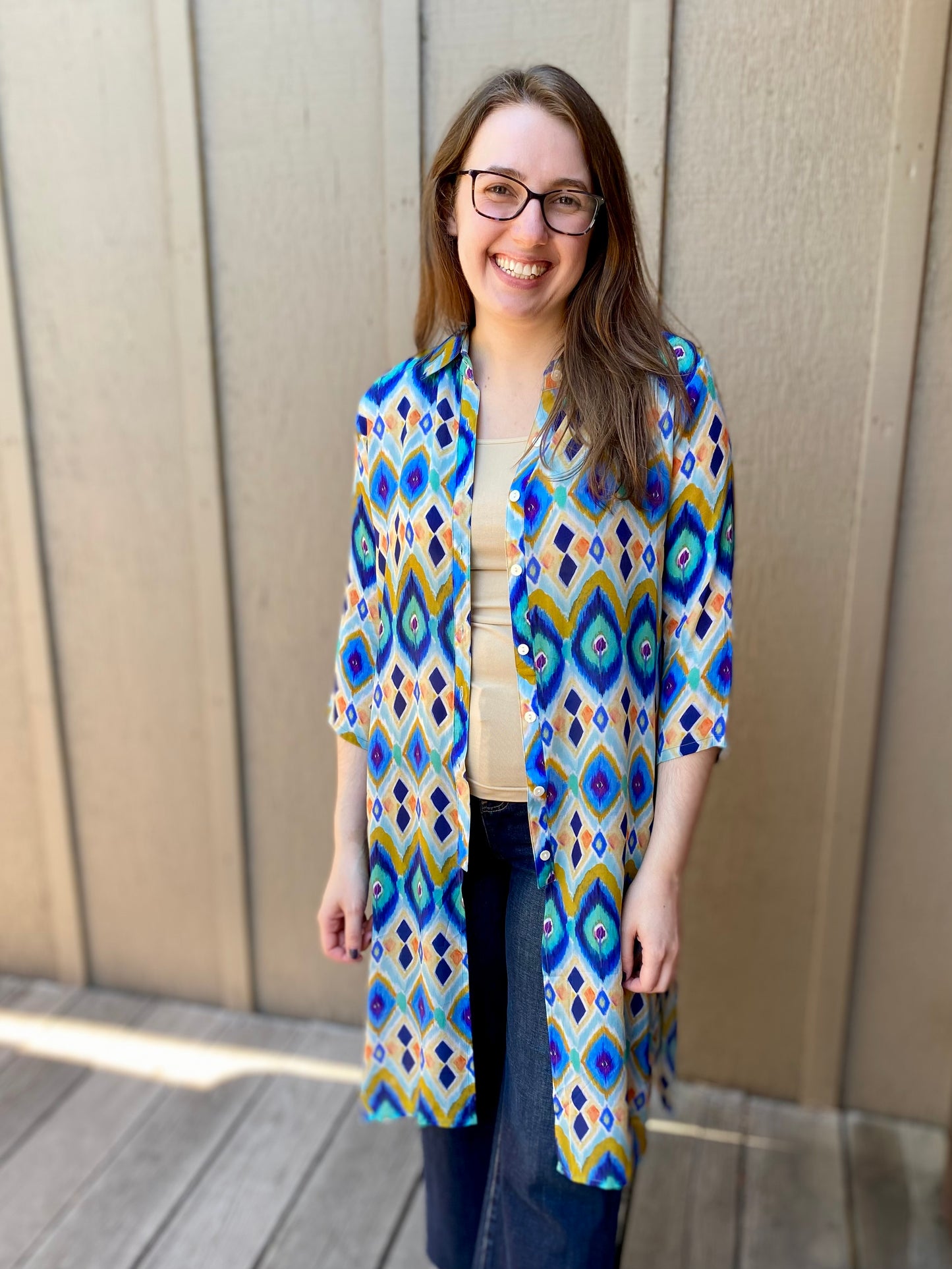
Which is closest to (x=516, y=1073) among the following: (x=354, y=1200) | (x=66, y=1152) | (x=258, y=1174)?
(x=354, y=1200)

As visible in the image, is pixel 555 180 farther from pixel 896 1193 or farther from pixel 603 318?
pixel 896 1193

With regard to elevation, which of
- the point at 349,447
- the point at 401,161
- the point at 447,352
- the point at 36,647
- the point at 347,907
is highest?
the point at 401,161

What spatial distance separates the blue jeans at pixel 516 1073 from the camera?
51.9 inches

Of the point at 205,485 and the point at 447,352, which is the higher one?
the point at 447,352

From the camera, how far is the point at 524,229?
4.01 feet

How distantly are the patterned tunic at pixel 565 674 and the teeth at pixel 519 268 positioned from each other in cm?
13

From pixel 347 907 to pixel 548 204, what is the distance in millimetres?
976

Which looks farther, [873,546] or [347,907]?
[873,546]

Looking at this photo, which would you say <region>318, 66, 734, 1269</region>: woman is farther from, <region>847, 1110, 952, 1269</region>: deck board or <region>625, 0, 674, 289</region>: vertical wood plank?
<region>847, 1110, 952, 1269</region>: deck board

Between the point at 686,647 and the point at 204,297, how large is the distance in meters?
1.35

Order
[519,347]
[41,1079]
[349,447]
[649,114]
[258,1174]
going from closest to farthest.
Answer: [519,347] → [649,114] → [258,1174] → [349,447] → [41,1079]

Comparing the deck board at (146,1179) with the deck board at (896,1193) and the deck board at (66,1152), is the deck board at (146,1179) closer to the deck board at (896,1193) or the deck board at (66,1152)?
the deck board at (66,1152)

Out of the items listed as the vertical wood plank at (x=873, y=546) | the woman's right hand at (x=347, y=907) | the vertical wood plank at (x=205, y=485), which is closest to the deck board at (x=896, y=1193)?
the vertical wood plank at (x=873, y=546)

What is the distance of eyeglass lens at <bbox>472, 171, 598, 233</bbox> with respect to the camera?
1.24 meters
